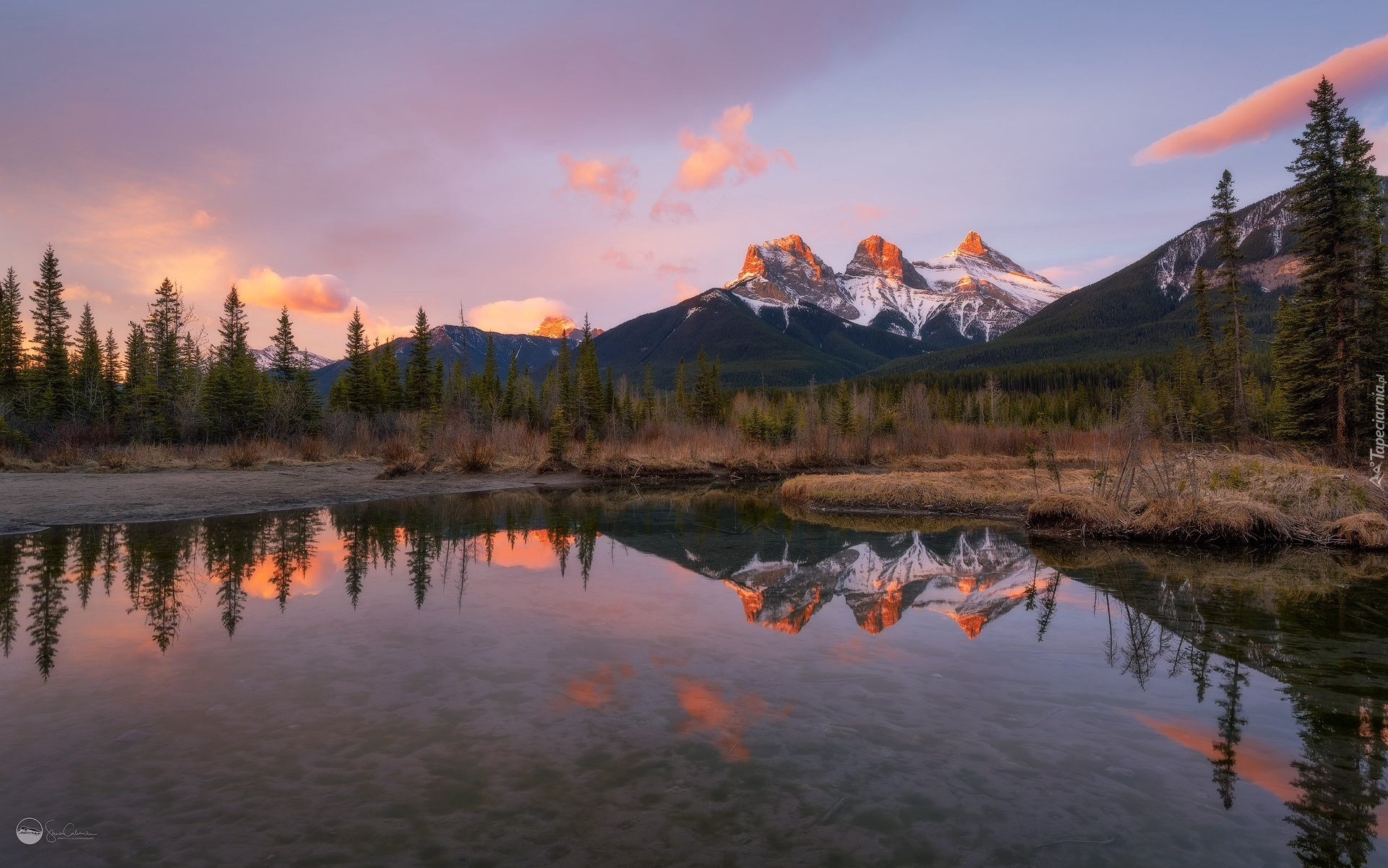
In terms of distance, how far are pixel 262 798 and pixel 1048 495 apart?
64.4ft

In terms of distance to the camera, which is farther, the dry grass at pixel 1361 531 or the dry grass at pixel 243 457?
the dry grass at pixel 243 457

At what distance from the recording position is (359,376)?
58938mm

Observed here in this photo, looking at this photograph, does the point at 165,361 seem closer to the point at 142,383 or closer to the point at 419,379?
the point at 142,383

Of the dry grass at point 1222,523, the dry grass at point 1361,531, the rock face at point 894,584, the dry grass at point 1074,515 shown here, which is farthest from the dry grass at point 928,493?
the rock face at point 894,584

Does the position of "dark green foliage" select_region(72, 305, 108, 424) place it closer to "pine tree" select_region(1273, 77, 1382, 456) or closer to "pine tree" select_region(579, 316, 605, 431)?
"pine tree" select_region(579, 316, 605, 431)

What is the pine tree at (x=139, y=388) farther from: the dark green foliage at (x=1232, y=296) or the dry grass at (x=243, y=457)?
the dark green foliage at (x=1232, y=296)

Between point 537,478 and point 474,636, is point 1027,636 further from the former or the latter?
point 537,478

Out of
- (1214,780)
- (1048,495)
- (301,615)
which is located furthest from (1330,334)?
(301,615)

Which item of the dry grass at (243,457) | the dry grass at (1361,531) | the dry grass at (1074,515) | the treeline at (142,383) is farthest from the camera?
the treeline at (142,383)
